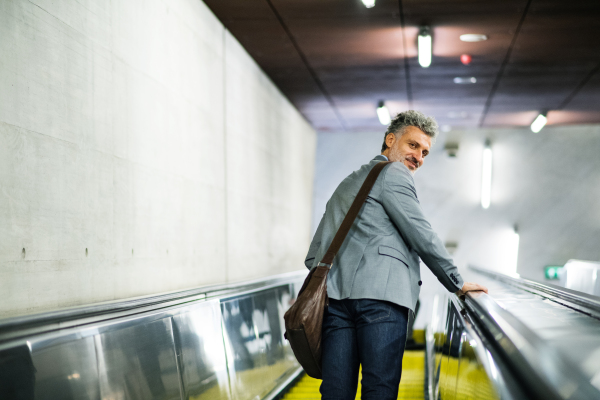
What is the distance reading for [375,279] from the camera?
2.11 meters

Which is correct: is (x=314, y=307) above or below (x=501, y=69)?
below

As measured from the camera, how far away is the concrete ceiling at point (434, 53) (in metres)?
5.52

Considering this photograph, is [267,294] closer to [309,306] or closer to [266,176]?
[309,306]

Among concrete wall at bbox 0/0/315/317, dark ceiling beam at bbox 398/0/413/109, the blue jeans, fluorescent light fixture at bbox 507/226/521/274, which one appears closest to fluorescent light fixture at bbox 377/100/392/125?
dark ceiling beam at bbox 398/0/413/109

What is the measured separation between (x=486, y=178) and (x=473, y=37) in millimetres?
6471

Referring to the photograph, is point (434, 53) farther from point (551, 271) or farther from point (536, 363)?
point (551, 271)

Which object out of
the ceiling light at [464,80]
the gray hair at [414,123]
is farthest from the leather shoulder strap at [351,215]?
the ceiling light at [464,80]

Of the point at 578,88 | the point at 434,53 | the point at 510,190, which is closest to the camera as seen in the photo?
the point at 434,53

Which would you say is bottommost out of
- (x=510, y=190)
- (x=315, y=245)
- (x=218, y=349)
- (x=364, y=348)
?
(x=218, y=349)

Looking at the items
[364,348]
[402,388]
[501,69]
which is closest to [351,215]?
[364,348]

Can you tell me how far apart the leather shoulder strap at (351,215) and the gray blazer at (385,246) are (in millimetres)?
26

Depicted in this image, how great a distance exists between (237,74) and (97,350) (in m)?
4.75

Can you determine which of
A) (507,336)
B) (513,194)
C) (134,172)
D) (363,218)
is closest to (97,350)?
(363,218)

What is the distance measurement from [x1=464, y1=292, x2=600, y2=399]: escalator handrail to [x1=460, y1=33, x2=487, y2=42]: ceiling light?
16.9ft
